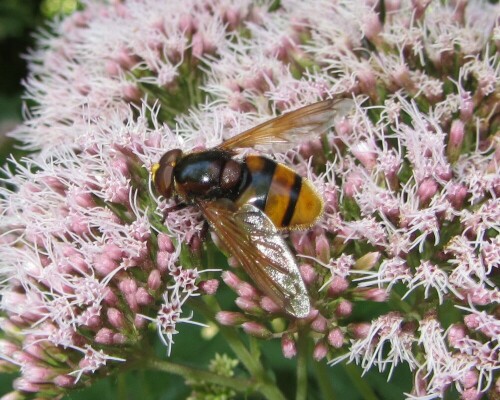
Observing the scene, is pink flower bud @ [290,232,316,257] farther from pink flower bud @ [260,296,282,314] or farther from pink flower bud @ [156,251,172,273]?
pink flower bud @ [156,251,172,273]

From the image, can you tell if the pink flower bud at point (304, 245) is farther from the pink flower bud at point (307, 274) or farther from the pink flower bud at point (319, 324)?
the pink flower bud at point (319, 324)

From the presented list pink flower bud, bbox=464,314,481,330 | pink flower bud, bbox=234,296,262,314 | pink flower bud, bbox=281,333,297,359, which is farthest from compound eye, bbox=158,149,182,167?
pink flower bud, bbox=464,314,481,330

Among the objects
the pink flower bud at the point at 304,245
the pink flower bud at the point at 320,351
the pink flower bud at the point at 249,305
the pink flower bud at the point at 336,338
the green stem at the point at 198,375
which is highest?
the pink flower bud at the point at 304,245

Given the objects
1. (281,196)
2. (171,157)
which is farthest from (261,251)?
(171,157)

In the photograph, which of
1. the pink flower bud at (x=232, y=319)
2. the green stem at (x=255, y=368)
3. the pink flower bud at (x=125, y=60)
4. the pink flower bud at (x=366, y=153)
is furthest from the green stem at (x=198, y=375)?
the pink flower bud at (x=125, y=60)

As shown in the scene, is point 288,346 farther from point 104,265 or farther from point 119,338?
point 104,265

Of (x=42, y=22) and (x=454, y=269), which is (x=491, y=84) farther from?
(x=42, y=22)

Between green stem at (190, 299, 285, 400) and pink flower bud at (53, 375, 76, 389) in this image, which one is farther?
green stem at (190, 299, 285, 400)
